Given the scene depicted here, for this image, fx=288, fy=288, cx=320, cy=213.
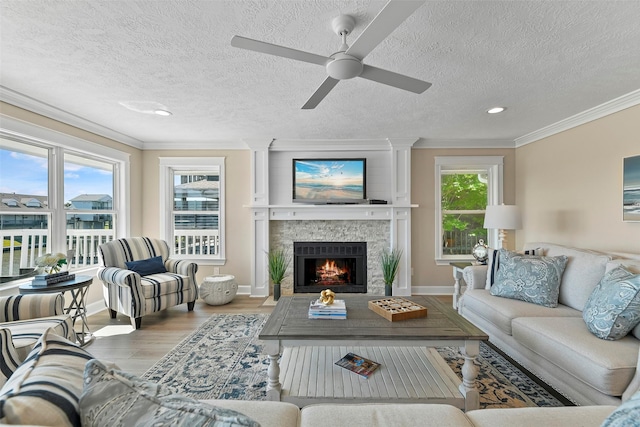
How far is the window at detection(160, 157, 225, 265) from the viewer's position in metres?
4.38

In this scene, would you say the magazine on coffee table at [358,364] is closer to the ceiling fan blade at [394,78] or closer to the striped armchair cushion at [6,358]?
the striped armchair cushion at [6,358]

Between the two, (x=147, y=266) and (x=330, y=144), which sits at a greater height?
(x=330, y=144)

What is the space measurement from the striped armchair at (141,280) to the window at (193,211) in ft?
1.76

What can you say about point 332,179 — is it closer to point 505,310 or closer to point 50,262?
point 505,310

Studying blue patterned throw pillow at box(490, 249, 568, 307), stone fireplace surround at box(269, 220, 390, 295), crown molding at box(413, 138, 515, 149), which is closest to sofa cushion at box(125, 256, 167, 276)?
stone fireplace surround at box(269, 220, 390, 295)

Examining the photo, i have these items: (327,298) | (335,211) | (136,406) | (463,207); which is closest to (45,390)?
(136,406)

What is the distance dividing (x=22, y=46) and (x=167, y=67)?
818mm

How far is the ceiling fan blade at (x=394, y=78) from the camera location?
1.64 metres

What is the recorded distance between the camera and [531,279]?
2.45 m

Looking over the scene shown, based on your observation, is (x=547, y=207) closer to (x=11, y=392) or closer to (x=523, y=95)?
(x=523, y=95)

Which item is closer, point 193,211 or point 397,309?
point 397,309

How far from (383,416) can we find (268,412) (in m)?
0.41

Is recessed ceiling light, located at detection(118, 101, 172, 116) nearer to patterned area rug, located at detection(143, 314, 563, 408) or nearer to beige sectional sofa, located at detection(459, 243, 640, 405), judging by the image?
patterned area rug, located at detection(143, 314, 563, 408)

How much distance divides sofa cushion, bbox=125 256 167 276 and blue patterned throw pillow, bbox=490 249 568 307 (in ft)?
12.0
